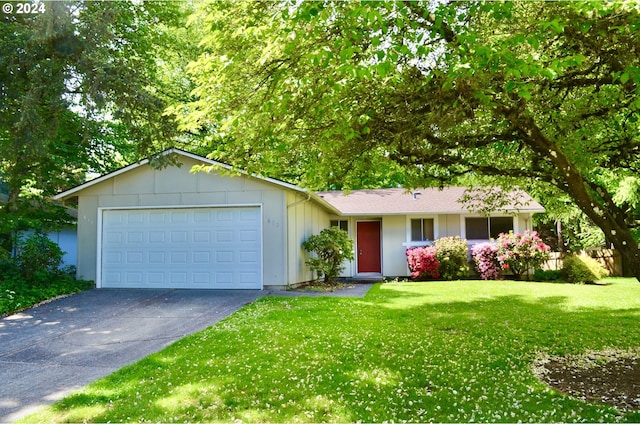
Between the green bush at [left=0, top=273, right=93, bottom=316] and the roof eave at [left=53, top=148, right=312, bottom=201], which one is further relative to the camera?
the roof eave at [left=53, top=148, right=312, bottom=201]

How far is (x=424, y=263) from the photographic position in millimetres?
17219

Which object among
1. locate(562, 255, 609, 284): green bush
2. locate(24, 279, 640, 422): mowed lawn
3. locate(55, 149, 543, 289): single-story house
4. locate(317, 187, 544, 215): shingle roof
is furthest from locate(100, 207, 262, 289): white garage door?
locate(562, 255, 609, 284): green bush

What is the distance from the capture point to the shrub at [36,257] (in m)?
12.2

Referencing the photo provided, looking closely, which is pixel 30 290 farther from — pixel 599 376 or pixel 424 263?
pixel 424 263

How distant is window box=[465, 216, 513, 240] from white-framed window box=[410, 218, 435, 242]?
1.40 metres

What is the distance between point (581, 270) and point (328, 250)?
31.4 feet

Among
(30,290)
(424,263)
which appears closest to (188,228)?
(30,290)

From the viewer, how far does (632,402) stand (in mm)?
4621

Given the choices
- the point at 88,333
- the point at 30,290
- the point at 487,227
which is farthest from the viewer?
the point at 487,227

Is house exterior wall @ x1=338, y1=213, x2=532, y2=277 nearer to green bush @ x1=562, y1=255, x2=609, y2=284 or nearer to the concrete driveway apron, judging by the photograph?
green bush @ x1=562, y1=255, x2=609, y2=284

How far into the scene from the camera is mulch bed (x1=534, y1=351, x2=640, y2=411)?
4.78 metres

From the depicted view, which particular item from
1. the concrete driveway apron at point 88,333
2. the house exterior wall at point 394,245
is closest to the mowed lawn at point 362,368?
the concrete driveway apron at point 88,333

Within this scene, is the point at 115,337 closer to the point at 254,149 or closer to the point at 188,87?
the point at 254,149

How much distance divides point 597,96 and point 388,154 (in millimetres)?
3089
